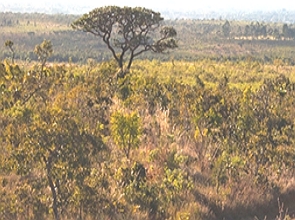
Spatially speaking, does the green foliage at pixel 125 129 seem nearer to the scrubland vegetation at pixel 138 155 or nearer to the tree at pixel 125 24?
the scrubland vegetation at pixel 138 155

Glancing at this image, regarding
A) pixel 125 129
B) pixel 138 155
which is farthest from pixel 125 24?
pixel 125 129

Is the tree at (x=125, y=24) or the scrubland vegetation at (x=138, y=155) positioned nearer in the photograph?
the scrubland vegetation at (x=138, y=155)

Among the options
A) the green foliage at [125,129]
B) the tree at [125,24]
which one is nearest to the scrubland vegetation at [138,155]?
the green foliage at [125,129]

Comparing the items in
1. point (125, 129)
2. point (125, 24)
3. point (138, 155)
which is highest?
point (125, 24)

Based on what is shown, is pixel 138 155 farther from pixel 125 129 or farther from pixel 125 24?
pixel 125 24

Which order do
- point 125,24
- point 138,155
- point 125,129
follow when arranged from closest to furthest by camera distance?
point 125,129 → point 138,155 → point 125,24

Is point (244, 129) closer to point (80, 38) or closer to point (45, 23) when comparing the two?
point (80, 38)

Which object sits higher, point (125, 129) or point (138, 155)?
point (125, 129)

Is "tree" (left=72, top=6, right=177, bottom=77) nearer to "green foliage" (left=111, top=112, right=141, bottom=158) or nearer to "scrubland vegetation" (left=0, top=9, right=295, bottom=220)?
"scrubland vegetation" (left=0, top=9, right=295, bottom=220)

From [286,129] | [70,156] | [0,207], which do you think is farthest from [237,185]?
[0,207]

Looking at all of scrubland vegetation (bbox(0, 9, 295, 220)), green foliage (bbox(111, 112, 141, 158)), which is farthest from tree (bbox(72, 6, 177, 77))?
green foliage (bbox(111, 112, 141, 158))

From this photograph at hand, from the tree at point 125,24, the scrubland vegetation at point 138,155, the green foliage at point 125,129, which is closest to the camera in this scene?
the scrubland vegetation at point 138,155

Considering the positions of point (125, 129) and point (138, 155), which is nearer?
point (125, 129)

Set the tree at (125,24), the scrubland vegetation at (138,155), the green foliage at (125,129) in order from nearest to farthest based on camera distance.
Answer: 1. the scrubland vegetation at (138,155)
2. the green foliage at (125,129)
3. the tree at (125,24)
